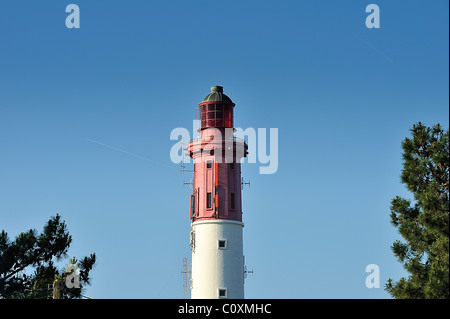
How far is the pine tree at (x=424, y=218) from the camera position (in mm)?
36000

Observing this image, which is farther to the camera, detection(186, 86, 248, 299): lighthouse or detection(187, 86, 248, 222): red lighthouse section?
detection(187, 86, 248, 222): red lighthouse section

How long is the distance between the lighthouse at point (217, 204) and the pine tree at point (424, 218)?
25325mm

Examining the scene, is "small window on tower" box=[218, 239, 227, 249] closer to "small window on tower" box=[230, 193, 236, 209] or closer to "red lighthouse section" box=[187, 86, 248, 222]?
"red lighthouse section" box=[187, 86, 248, 222]

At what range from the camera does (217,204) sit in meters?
63.6

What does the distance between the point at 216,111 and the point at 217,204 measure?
851 centimetres

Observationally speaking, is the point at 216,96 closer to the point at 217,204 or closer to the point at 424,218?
the point at 217,204

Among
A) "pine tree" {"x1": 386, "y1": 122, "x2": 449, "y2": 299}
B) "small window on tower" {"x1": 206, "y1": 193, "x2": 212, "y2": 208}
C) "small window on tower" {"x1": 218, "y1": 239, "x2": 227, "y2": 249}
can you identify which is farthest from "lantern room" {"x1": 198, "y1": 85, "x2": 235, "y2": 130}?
"pine tree" {"x1": 386, "y1": 122, "x2": 449, "y2": 299}

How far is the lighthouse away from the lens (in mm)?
61781

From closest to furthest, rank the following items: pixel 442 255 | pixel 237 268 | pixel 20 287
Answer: pixel 442 255 < pixel 20 287 < pixel 237 268

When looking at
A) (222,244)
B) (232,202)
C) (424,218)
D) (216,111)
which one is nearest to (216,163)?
(232,202)
